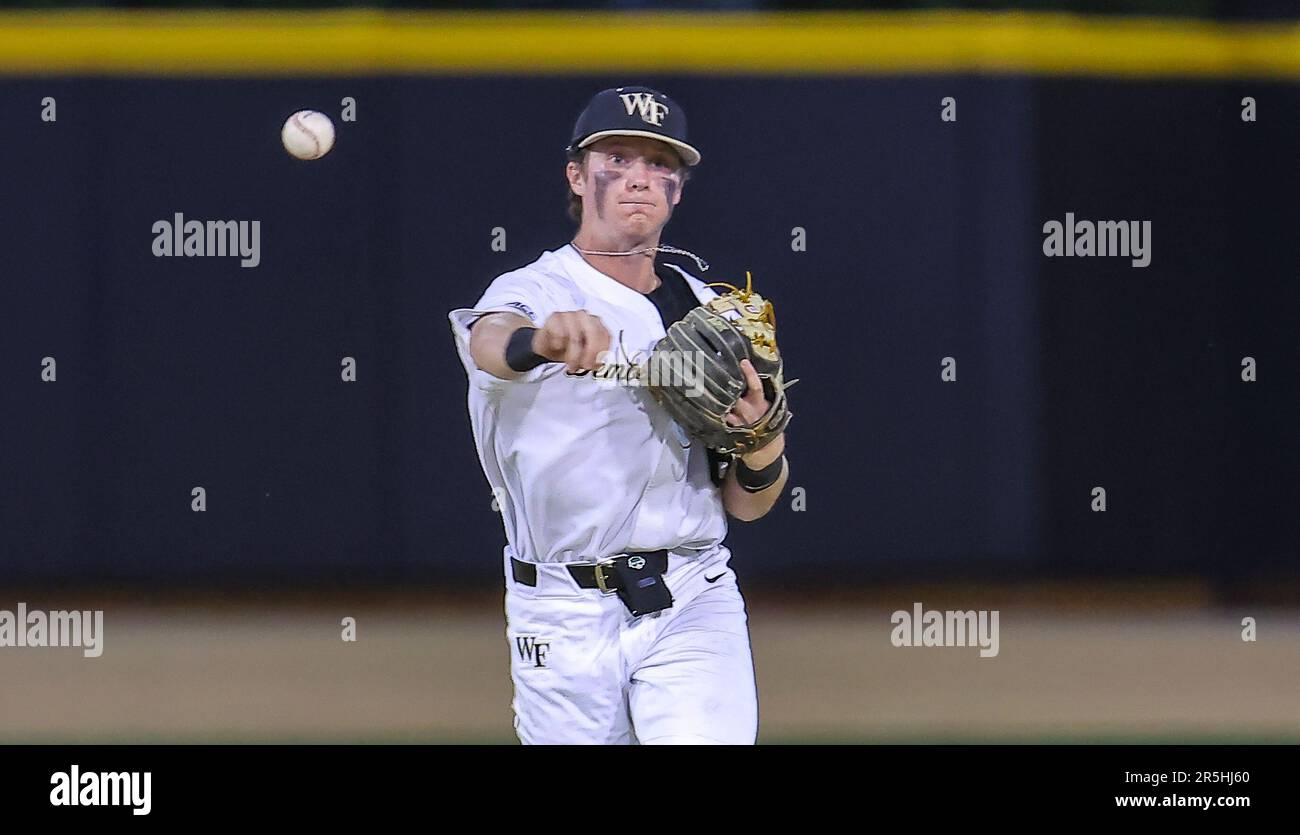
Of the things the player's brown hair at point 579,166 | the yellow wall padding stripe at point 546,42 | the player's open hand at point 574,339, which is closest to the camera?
the player's open hand at point 574,339

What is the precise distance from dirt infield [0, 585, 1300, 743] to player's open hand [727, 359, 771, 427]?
7.60 feet

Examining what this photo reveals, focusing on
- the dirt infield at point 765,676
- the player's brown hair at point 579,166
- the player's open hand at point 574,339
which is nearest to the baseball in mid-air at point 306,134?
the player's brown hair at point 579,166

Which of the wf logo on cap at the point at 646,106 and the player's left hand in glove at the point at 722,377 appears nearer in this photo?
the player's left hand in glove at the point at 722,377

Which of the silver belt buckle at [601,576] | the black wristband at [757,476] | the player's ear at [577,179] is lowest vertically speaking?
the silver belt buckle at [601,576]

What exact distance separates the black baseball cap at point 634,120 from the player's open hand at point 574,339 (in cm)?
49

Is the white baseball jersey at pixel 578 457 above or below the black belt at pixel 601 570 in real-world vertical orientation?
above

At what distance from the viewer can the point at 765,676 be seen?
605cm

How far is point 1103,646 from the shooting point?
21.1 ft

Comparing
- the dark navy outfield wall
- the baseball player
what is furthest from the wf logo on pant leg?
the dark navy outfield wall

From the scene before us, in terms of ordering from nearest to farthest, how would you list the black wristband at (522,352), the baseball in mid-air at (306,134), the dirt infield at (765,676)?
the black wristband at (522,352) < the baseball in mid-air at (306,134) < the dirt infield at (765,676)

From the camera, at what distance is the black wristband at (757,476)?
10.0ft

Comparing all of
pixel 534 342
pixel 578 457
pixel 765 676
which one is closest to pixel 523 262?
pixel 765 676

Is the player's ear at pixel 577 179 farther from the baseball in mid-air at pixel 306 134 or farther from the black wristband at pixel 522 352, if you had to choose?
the baseball in mid-air at pixel 306 134

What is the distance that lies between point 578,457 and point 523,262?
155 inches
